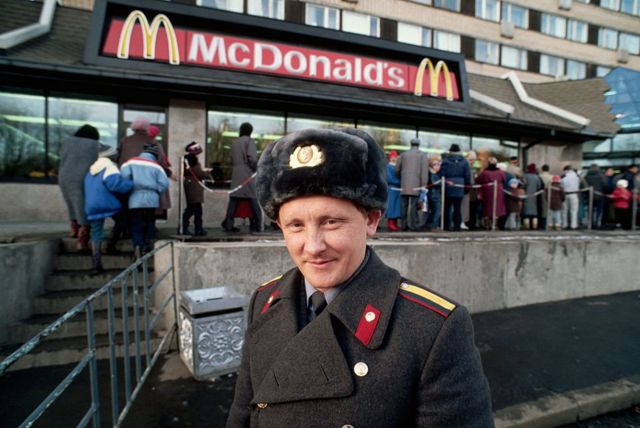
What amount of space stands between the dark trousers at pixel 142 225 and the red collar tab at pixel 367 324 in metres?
4.66

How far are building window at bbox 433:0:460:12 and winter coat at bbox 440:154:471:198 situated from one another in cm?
1657

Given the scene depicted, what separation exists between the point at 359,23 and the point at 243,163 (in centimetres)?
1532

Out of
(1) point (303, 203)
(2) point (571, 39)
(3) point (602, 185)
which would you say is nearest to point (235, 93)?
(1) point (303, 203)

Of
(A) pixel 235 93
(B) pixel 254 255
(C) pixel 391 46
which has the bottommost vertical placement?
(B) pixel 254 255

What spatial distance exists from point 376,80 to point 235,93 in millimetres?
4457

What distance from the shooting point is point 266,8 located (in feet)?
54.4

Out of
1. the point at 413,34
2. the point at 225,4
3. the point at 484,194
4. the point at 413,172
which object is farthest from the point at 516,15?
the point at 413,172

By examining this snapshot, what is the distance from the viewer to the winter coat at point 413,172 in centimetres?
762

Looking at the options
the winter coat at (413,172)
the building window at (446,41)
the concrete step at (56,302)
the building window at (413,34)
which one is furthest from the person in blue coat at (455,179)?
the building window at (446,41)

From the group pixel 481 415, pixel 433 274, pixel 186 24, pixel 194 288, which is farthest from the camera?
pixel 186 24

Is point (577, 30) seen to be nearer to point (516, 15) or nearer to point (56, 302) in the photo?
point (516, 15)

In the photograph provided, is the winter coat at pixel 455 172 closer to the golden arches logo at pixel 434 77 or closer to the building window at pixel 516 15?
the golden arches logo at pixel 434 77

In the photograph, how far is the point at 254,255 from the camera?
4.80 m

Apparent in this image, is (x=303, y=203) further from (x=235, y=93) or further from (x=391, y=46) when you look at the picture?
(x=391, y=46)
